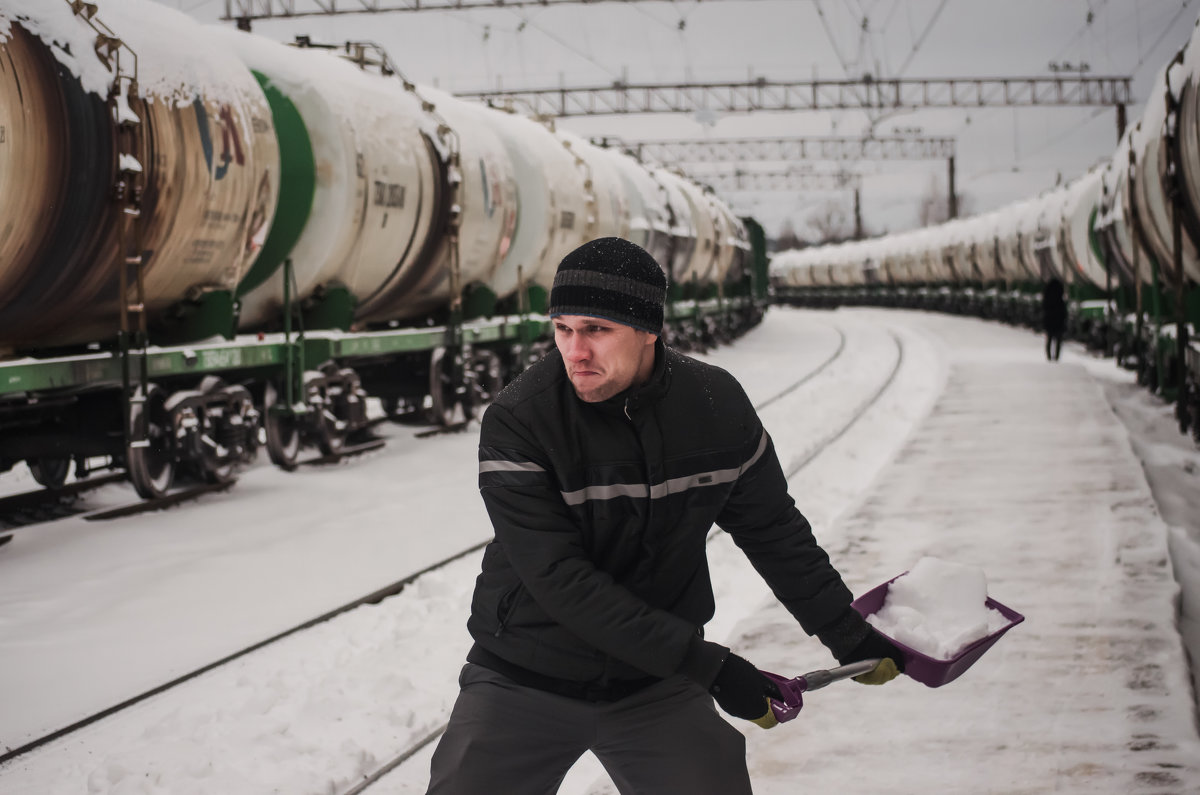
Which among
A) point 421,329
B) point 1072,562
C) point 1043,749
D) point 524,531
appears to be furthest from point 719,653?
point 421,329

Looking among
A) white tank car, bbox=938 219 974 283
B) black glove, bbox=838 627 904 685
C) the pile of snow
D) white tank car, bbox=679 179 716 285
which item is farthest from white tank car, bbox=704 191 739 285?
black glove, bbox=838 627 904 685

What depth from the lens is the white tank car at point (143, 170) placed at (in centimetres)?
710

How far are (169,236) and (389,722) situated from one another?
4.99 meters

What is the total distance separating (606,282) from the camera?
234 cm

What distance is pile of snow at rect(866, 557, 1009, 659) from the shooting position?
111 inches

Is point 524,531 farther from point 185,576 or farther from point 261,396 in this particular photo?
point 261,396

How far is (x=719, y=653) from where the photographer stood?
227 cm

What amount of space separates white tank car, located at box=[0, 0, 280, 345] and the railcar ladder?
3cm

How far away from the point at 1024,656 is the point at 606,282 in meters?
3.72

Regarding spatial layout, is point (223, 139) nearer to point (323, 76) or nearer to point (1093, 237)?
point (323, 76)

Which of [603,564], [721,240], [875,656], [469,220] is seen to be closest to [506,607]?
[603,564]

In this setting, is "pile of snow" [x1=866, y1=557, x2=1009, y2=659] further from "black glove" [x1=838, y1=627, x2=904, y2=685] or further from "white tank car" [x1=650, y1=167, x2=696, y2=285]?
"white tank car" [x1=650, y1=167, x2=696, y2=285]

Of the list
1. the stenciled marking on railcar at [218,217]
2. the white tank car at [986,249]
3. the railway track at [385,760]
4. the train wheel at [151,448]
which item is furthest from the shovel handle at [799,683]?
the white tank car at [986,249]

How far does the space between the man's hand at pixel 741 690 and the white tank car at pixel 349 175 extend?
8.72 m
